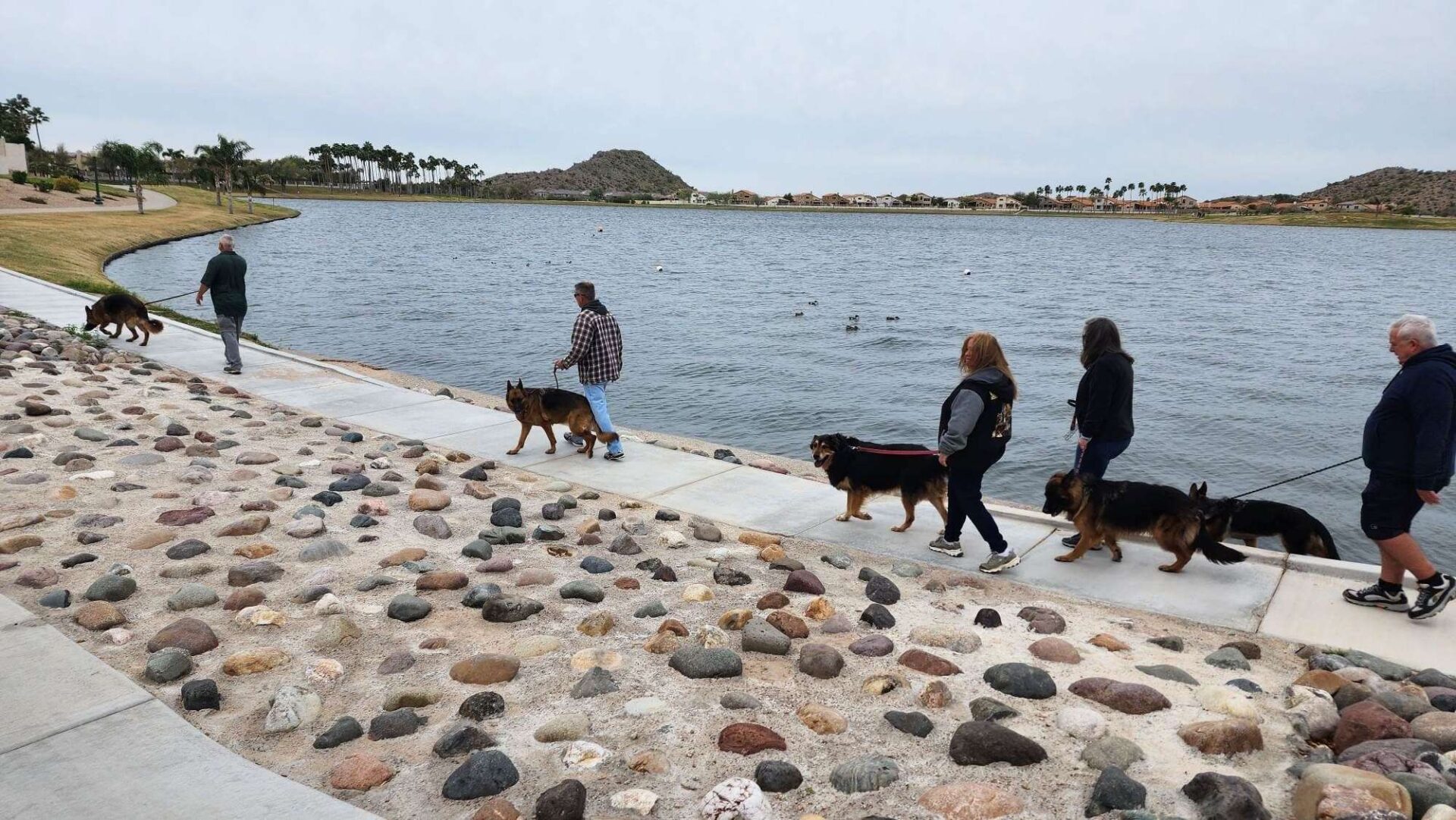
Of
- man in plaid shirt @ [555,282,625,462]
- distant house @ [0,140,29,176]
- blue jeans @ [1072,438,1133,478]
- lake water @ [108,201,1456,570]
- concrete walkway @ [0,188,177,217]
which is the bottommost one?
lake water @ [108,201,1456,570]

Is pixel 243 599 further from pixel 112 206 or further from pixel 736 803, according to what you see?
pixel 112 206

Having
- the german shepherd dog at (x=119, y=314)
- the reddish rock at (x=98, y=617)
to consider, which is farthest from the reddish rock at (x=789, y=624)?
the german shepherd dog at (x=119, y=314)

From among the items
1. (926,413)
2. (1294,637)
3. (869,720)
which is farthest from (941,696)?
(926,413)

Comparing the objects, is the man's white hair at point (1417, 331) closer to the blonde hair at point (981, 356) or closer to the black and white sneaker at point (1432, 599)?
the black and white sneaker at point (1432, 599)

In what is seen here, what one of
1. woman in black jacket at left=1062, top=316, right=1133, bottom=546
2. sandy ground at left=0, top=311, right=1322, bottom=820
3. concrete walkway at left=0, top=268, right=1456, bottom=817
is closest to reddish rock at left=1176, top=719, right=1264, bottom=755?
sandy ground at left=0, top=311, right=1322, bottom=820

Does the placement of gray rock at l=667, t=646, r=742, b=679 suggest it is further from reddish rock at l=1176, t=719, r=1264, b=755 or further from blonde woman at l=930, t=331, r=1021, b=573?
blonde woman at l=930, t=331, r=1021, b=573

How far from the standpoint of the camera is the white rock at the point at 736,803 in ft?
11.7

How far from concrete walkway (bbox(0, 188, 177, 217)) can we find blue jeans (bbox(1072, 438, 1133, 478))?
52.8m

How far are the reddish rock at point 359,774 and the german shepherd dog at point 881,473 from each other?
4.58m

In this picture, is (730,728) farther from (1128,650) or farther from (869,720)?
(1128,650)

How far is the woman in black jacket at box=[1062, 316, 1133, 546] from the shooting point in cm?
700

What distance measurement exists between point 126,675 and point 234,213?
3693 inches

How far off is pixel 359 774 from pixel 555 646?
4.71 ft

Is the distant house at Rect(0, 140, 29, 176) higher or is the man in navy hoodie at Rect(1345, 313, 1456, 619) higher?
the distant house at Rect(0, 140, 29, 176)
